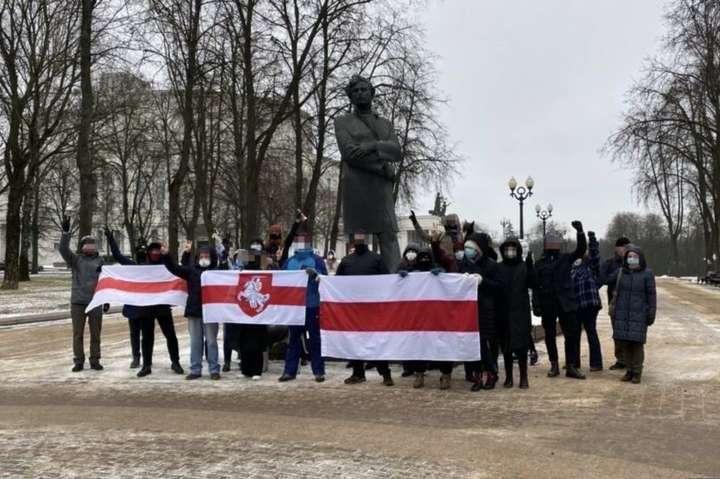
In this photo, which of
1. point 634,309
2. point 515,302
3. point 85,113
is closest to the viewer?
point 515,302

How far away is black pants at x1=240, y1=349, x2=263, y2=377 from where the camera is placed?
10297mm

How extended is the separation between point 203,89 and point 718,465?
24.9 meters

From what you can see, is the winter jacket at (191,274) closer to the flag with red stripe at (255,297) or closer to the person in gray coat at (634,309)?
the flag with red stripe at (255,297)

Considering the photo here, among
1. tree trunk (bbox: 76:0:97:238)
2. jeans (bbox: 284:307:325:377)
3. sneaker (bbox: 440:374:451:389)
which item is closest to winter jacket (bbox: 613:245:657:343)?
sneaker (bbox: 440:374:451:389)

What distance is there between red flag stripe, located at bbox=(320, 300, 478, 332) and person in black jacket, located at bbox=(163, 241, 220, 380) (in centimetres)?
172

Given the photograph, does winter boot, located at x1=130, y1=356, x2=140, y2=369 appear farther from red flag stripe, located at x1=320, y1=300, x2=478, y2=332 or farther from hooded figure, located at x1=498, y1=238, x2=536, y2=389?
hooded figure, located at x1=498, y1=238, x2=536, y2=389

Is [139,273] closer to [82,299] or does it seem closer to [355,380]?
[82,299]

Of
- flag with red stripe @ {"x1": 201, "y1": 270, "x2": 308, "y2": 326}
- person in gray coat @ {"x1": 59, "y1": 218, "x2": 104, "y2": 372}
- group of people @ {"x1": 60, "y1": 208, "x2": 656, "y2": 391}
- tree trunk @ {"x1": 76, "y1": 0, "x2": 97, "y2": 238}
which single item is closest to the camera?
group of people @ {"x1": 60, "y1": 208, "x2": 656, "y2": 391}

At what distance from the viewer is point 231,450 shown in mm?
6320

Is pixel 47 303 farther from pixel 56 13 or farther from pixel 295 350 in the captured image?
pixel 295 350

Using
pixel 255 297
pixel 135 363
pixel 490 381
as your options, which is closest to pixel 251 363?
pixel 255 297

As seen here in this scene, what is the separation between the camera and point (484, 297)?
934 centimetres

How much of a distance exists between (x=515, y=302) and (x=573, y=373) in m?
1.64

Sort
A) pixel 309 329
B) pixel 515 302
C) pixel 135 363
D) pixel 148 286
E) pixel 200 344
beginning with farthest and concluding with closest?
pixel 135 363, pixel 148 286, pixel 200 344, pixel 309 329, pixel 515 302
